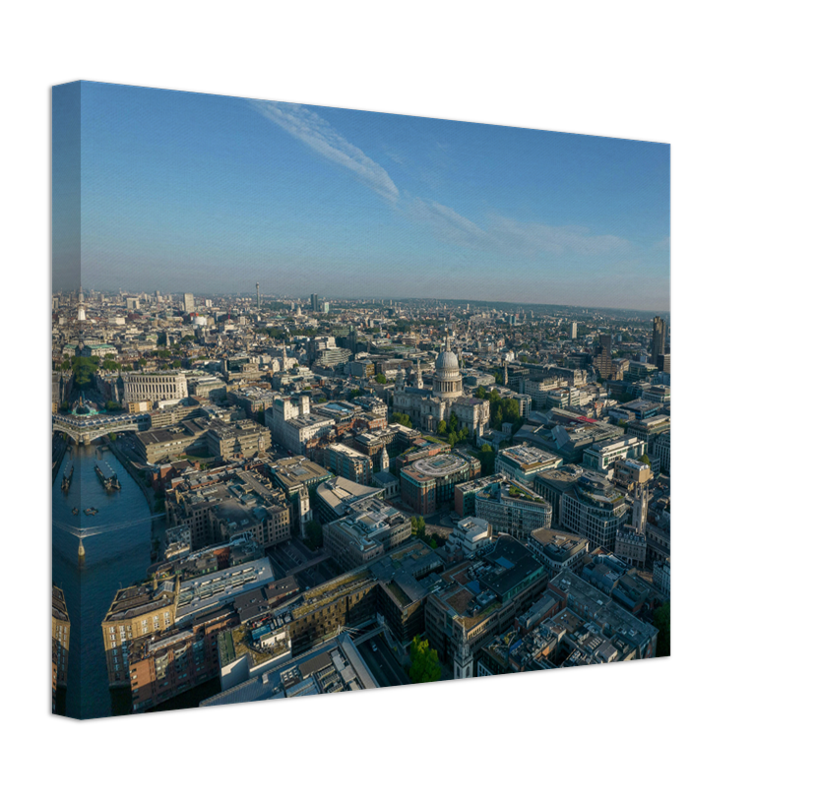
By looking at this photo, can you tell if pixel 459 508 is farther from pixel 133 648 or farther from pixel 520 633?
pixel 133 648

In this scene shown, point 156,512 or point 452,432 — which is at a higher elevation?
point 452,432

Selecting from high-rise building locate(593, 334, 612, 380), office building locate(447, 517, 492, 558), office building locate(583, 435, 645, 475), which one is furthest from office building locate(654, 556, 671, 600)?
high-rise building locate(593, 334, 612, 380)

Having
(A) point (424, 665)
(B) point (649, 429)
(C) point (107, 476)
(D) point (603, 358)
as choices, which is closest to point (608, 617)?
(A) point (424, 665)

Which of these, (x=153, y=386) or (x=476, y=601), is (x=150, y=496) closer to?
(x=153, y=386)

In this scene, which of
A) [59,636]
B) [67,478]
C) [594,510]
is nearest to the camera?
[59,636]

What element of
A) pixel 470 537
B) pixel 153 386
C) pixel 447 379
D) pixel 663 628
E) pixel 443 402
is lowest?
pixel 663 628
